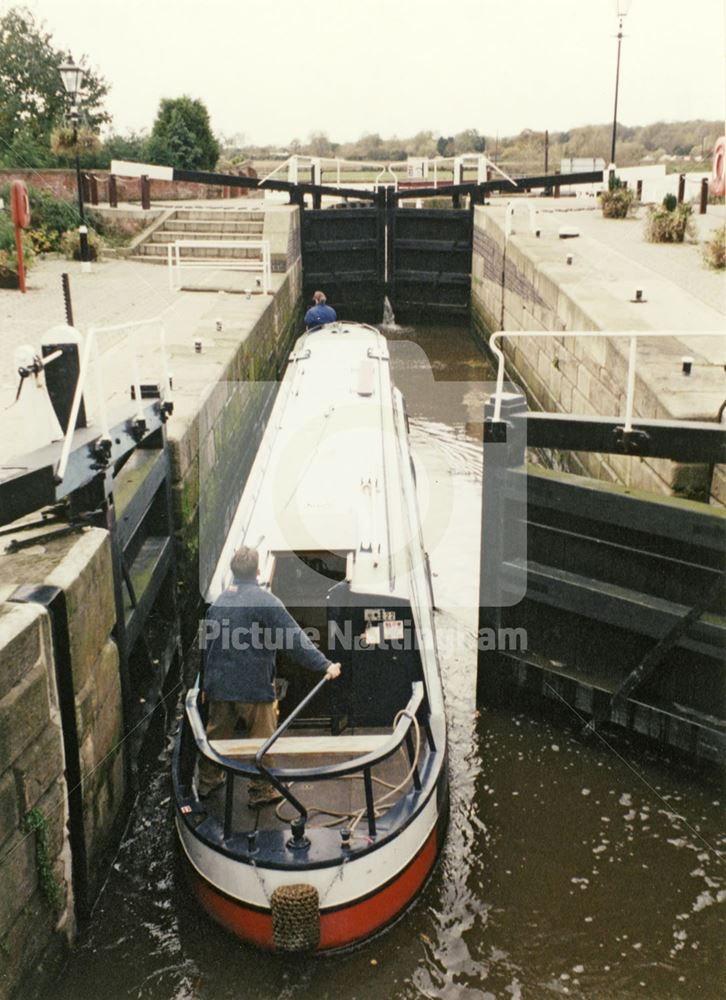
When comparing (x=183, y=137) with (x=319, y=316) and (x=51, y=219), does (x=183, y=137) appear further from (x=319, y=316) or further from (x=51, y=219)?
(x=319, y=316)

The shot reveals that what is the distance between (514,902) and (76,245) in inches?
654

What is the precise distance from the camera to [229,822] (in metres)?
4.71

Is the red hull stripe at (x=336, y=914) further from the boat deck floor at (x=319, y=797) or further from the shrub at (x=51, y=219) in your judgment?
the shrub at (x=51, y=219)

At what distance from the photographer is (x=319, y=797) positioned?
17.6 ft

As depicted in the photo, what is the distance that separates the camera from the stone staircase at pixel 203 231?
1852cm

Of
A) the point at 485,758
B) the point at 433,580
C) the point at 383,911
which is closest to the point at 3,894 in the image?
the point at 383,911

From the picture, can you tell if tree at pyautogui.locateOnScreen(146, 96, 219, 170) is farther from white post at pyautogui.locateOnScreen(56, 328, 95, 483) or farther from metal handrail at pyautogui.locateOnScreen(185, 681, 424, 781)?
metal handrail at pyautogui.locateOnScreen(185, 681, 424, 781)

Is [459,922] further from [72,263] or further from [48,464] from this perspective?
[72,263]

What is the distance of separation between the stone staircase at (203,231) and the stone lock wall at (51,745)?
548 inches

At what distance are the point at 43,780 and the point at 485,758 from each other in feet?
10.5

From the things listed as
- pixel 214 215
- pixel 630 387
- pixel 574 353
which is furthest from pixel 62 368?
pixel 214 215

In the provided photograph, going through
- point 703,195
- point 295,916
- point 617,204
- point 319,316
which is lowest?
point 295,916

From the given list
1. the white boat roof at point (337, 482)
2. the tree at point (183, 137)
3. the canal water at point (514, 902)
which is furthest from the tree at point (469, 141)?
the canal water at point (514, 902)

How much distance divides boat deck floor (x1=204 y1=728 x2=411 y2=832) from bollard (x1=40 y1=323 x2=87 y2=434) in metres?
2.33
